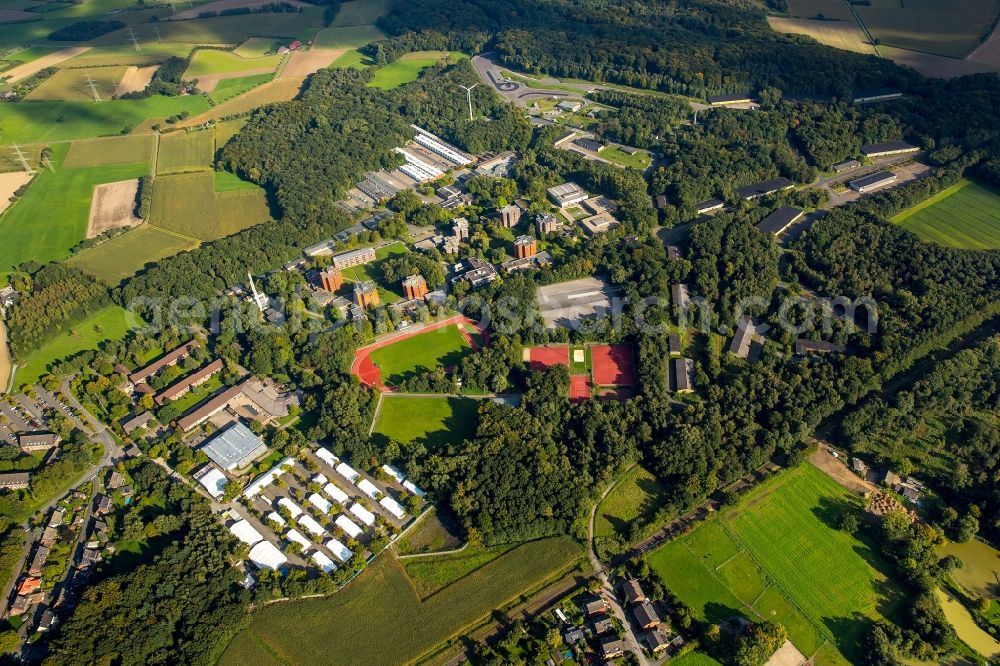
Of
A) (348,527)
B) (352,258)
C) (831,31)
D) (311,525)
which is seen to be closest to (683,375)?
(348,527)

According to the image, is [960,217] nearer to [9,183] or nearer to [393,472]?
[393,472]

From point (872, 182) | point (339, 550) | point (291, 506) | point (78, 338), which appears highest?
point (872, 182)

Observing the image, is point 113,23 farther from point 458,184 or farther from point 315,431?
point 315,431

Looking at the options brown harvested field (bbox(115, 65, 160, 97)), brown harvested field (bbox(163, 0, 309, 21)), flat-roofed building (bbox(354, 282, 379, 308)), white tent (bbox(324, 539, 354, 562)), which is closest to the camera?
white tent (bbox(324, 539, 354, 562))

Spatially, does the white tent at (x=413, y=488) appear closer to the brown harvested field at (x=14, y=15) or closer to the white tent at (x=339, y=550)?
the white tent at (x=339, y=550)

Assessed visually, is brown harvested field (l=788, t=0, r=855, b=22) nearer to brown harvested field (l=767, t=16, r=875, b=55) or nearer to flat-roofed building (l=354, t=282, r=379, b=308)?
brown harvested field (l=767, t=16, r=875, b=55)

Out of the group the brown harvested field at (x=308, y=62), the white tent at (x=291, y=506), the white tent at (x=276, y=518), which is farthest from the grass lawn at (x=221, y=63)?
the white tent at (x=276, y=518)

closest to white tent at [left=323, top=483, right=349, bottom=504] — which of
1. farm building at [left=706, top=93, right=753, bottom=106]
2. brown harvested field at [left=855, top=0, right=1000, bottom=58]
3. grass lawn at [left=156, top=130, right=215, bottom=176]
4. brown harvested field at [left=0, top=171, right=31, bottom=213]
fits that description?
grass lawn at [left=156, top=130, right=215, bottom=176]
